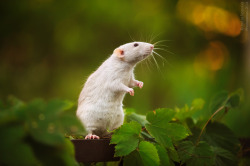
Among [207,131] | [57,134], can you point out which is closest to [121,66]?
[207,131]

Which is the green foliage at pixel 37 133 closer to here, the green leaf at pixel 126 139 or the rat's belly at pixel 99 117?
the green leaf at pixel 126 139

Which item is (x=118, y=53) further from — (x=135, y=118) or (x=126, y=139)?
(x=126, y=139)

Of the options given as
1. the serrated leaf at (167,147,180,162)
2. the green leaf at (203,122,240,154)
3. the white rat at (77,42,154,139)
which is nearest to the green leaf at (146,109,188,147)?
the serrated leaf at (167,147,180,162)

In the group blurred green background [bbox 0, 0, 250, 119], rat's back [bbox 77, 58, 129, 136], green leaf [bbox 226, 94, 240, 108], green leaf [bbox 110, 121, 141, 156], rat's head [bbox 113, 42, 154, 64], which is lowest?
green leaf [bbox 110, 121, 141, 156]

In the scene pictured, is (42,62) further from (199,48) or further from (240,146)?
(240,146)

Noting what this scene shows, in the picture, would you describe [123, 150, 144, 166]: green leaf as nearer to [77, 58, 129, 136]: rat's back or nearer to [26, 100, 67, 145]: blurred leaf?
[77, 58, 129, 136]: rat's back
